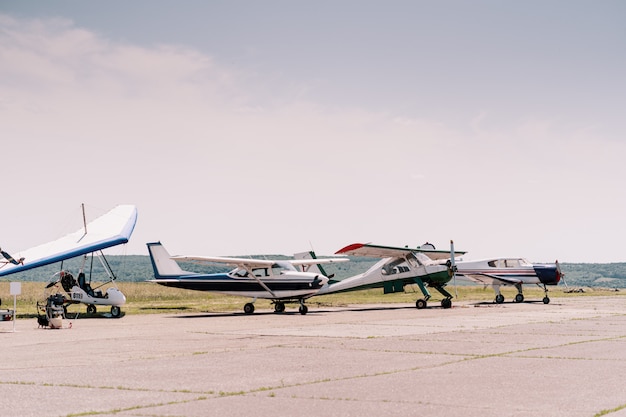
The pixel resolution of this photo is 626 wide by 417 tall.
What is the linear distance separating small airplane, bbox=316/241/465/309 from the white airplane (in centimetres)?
1144

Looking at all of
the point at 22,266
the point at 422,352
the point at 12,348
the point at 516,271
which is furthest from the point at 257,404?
the point at 516,271

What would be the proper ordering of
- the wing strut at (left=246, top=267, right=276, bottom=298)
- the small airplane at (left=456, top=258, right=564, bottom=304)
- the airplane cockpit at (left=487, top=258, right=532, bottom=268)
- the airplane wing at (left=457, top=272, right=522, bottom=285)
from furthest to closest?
the airplane cockpit at (left=487, top=258, right=532, bottom=268)
the airplane wing at (left=457, top=272, right=522, bottom=285)
the small airplane at (left=456, top=258, right=564, bottom=304)
the wing strut at (left=246, top=267, right=276, bottom=298)

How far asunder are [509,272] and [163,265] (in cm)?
2084

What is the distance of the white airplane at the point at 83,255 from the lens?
2775 cm

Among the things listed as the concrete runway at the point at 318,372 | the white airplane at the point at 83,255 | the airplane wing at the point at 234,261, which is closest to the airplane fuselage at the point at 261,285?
the airplane wing at the point at 234,261

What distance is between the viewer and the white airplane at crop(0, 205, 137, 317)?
91.0 ft

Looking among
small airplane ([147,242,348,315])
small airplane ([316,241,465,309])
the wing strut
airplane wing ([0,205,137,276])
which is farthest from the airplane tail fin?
small airplane ([316,241,465,309])

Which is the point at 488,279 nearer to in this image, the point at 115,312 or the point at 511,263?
the point at 511,263

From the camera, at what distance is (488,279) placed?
43.1 metres

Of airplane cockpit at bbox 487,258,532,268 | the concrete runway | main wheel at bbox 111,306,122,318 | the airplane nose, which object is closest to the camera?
the concrete runway

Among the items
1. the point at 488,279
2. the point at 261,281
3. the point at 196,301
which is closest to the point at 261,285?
the point at 261,281

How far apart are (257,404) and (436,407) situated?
7.21ft

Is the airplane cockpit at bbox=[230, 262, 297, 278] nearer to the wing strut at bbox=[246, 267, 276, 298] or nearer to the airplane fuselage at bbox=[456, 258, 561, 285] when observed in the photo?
the wing strut at bbox=[246, 267, 276, 298]

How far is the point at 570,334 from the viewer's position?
1848cm
